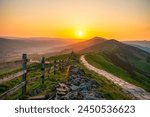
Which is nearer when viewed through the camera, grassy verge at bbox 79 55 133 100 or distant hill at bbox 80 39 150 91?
grassy verge at bbox 79 55 133 100

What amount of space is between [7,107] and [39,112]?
1.46 metres

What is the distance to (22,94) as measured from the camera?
1487 cm

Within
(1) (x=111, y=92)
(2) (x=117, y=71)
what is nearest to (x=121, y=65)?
(2) (x=117, y=71)

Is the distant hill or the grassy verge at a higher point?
the grassy verge

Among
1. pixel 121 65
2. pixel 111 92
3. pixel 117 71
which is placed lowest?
pixel 121 65

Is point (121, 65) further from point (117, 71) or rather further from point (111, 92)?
point (111, 92)

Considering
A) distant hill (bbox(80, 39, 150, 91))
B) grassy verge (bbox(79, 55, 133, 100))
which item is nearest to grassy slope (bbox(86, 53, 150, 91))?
distant hill (bbox(80, 39, 150, 91))

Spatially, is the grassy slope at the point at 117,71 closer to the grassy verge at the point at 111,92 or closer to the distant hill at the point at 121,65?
the distant hill at the point at 121,65

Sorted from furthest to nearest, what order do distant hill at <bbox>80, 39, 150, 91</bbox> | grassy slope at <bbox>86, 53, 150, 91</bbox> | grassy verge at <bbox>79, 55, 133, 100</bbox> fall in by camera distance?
distant hill at <bbox>80, 39, 150, 91</bbox>, grassy slope at <bbox>86, 53, 150, 91</bbox>, grassy verge at <bbox>79, 55, 133, 100</bbox>

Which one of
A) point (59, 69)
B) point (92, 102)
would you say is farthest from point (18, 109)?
point (59, 69)

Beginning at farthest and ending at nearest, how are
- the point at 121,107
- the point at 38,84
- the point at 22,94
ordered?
the point at 38,84
the point at 22,94
the point at 121,107

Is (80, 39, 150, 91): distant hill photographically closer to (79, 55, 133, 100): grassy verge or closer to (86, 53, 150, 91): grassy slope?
(86, 53, 150, 91): grassy slope

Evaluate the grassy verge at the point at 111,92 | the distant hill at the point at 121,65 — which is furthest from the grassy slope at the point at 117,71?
the grassy verge at the point at 111,92

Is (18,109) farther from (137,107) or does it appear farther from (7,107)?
(137,107)
